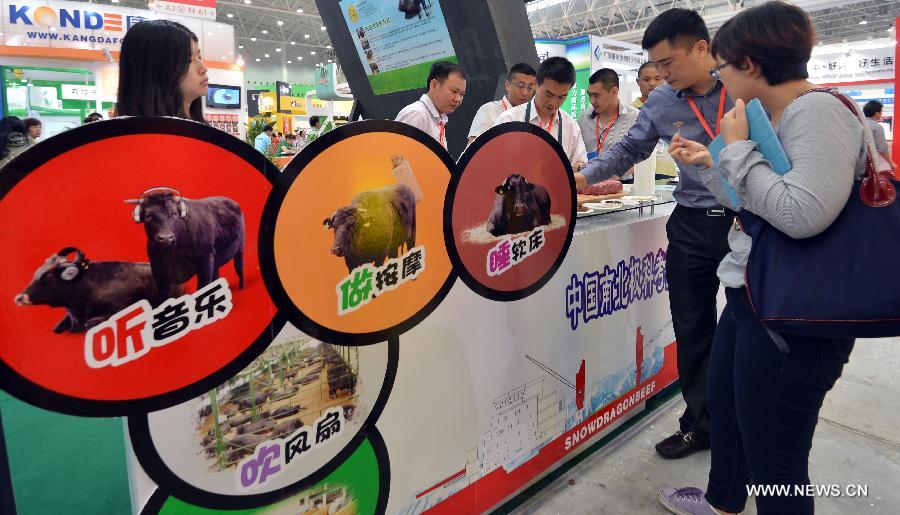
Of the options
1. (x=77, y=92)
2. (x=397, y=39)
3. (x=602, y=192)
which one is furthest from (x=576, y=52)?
(x=77, y=92)

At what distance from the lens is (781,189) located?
99cm

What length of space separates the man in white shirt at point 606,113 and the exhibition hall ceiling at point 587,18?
30.7 feet

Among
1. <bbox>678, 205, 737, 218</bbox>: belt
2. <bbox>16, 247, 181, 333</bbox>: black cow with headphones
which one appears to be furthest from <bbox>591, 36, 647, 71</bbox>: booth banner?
<bbox>16, 247, 181, 333</bbox>: black cow with headphones

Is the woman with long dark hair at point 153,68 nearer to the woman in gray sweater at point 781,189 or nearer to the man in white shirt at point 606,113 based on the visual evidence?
the woman in gray sweater at point 781,189

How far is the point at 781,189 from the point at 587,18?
17.3 m

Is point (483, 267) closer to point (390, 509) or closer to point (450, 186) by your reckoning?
point (450, 186)

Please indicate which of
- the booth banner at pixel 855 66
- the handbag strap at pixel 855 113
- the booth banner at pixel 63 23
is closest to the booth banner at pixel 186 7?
the booth banner at pixel 63 23

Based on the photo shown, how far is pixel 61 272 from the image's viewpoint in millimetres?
840

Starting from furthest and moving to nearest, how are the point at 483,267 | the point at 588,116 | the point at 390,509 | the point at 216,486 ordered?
the point at 588,116 < the point at 483,267 < the point at 390,509 < the point at 216,486

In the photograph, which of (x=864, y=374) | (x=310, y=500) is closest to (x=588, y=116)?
(x=864, y=374)

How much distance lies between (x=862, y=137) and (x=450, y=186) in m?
0.87

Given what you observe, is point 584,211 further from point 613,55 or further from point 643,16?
point 643,16

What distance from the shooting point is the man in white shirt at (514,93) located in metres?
3.23

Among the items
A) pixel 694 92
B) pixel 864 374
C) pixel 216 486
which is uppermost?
pixel 694 92
